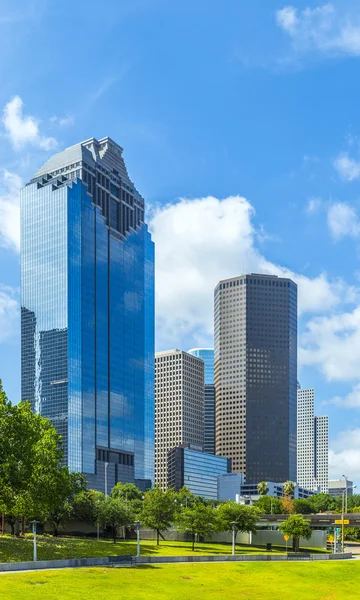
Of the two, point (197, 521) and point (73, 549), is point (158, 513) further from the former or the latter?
point (73, 549)

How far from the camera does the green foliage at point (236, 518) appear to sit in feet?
409

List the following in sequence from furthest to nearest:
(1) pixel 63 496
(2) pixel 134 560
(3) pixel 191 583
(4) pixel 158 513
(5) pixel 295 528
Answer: (5) pixel 295 528
(4) pixel 158 513
(1) pixel 63 496
(2) pixel 134 560
(3) pixel 191 583

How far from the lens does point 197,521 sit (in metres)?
119

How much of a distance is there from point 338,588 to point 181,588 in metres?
20.0

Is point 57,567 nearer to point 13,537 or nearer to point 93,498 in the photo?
point 13,537

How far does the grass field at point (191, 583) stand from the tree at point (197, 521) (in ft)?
80.8

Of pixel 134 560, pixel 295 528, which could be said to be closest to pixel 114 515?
pixel 295 528

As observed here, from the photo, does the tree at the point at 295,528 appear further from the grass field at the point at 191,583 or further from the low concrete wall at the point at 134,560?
the grass field at the point at 191,583

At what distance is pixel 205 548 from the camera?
120 metres

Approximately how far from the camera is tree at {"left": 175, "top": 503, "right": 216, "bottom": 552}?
119062 mm

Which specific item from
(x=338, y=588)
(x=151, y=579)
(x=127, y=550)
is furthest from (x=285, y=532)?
(x=151, y=579)

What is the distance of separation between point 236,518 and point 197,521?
9311mm

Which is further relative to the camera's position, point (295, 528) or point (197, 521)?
point (295, 528)

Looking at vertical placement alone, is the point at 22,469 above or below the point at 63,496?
above
